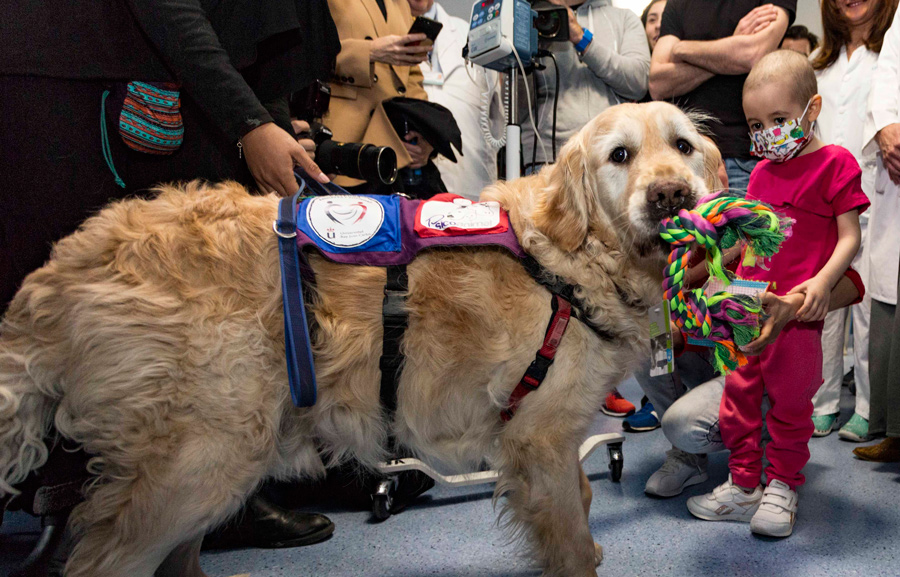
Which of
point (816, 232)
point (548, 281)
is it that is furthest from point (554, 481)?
point (816, 232)

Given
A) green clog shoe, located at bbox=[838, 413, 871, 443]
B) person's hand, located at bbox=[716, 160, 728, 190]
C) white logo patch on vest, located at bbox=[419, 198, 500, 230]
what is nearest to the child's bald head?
person's hand, located at bbox=[716, 160, 728, 190]

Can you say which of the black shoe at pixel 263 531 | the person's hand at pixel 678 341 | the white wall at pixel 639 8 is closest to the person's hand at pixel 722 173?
the person's hand at pixel 678 341

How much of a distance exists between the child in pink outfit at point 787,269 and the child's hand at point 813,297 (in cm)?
3

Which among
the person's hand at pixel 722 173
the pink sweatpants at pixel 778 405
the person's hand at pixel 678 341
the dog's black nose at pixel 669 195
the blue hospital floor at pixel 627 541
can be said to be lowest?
the blue hospital floor at pixel 627 541

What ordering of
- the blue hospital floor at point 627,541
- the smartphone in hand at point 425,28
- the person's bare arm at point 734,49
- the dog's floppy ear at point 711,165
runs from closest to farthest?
1. the dog's floppy ear at point 711,165
2. the blue hospital floor at point 627,541
3. the smartphone in hand at point 425,28
4. the person's bare arm at point 734,49

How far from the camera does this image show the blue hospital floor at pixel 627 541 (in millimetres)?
2006

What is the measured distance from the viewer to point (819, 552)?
207 centimetres

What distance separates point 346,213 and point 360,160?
680 millimetres

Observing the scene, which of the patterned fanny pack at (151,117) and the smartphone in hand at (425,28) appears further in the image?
the smartphone in hand at (425,28)

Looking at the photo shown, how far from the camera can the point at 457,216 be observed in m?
1.61

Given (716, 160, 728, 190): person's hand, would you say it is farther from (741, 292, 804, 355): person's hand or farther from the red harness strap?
the red harness strap

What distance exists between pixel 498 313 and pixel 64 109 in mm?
1353

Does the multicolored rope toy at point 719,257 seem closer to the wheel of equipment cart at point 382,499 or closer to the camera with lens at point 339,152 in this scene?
the camera with lens at point 339,152

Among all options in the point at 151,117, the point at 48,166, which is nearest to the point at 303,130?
the point at 151,117
